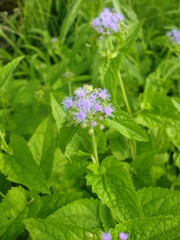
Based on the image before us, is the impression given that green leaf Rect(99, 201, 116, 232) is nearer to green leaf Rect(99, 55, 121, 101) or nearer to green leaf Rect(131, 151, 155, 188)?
green leaf Rect(131, 151, 155, 188)

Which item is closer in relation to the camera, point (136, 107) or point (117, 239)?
point (117, 239)

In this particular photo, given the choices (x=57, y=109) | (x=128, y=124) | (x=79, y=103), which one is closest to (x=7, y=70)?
(x=57, y=109)

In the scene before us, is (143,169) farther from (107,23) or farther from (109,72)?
(107,23)

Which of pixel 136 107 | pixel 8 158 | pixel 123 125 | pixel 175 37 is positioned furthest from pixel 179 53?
pixel 8 158

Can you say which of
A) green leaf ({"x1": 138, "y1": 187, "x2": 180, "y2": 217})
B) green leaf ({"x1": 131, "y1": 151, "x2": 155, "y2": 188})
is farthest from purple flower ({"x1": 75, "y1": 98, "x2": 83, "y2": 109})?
green leaf ({"x1": 131, "y1": 151, "x2": 155, "y2": 188})

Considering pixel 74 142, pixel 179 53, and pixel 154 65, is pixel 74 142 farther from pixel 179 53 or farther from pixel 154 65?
pixel 154 65

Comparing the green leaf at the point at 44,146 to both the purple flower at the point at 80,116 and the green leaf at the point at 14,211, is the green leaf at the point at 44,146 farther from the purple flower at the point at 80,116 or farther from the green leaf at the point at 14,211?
the purple flower at the point at 80,116
